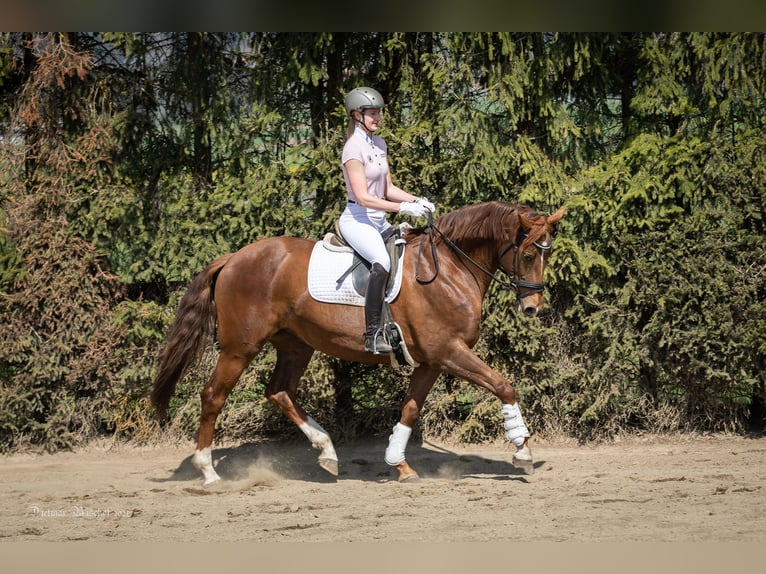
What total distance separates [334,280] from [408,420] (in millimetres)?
1300

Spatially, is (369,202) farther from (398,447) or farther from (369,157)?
(398,447)

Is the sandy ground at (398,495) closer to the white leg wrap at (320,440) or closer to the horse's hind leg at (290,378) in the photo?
the white leg wrap at (320,440)

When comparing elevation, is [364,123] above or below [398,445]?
above

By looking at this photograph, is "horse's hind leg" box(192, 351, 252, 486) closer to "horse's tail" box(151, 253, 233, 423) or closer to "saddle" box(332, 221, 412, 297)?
"horse's tail" box(151, 253, 233, 423)

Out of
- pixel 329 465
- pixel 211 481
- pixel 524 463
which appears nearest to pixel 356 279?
pixel 329 465

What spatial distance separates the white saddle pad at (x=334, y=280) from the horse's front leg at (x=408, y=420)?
75 cm

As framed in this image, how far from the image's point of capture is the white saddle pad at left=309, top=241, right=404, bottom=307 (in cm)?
661

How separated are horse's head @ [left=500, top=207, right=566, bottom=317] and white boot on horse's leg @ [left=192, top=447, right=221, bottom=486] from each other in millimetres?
2903

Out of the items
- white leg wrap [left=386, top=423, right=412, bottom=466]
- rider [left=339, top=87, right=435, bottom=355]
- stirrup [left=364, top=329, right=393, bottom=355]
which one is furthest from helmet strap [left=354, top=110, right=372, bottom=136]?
white leg wrap [left=386, top=423, right=412, bottom=466]

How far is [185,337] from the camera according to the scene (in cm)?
708

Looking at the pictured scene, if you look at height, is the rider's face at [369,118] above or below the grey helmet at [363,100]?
below

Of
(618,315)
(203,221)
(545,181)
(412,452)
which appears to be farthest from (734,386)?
(203,221)

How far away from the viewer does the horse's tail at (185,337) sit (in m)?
7.06

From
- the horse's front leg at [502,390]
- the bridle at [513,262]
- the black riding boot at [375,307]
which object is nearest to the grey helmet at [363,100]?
the bridle at [513,262]
